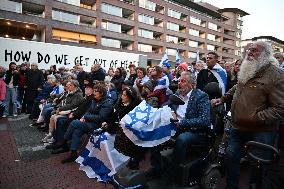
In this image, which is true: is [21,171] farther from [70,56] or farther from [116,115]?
[70,56]

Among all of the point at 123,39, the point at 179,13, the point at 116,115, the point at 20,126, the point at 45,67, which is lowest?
the point at 20,126

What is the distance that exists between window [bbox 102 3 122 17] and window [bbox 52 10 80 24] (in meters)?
5.52

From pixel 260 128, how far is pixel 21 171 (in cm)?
439

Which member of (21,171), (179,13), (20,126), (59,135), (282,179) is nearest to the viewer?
(282,179)

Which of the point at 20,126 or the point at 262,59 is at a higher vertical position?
the point at 262,59

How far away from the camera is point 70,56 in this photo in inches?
594

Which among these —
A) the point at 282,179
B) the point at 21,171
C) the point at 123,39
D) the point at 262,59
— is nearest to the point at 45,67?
the point at 21,171

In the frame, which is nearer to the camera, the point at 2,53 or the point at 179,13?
the point at 2,53

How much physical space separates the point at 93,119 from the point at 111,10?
138 feet

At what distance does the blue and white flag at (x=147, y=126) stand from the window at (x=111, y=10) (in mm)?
42900

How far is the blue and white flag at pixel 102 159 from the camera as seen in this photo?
17.2ft

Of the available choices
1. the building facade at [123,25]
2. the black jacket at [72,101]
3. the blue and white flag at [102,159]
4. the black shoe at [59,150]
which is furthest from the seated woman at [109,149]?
the building facade at [123,25]

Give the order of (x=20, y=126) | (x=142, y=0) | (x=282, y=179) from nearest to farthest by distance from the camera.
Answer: (x=282, y=179)
(x=20, y=126)
(x=142, y=0)

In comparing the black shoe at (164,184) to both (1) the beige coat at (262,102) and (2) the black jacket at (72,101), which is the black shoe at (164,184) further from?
(2) the black jacket at (72,101)
